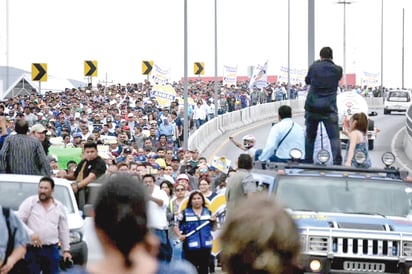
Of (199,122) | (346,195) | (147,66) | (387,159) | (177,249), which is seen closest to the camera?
(346,195)

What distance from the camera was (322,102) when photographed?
16969 mm

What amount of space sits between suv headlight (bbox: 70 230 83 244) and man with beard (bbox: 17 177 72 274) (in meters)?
1.37

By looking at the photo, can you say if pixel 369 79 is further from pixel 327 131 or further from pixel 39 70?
pixel 327 131

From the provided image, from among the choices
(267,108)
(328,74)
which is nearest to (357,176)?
(328,74)

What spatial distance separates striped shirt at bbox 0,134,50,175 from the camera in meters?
17.3

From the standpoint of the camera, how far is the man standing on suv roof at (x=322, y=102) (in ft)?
55.3

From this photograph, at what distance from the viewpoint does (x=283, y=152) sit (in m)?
16.6

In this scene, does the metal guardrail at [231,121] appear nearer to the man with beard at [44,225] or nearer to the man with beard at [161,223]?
the man with beard at [161,223]

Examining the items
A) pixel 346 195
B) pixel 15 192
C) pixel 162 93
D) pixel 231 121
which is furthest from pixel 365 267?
pixel 231 121

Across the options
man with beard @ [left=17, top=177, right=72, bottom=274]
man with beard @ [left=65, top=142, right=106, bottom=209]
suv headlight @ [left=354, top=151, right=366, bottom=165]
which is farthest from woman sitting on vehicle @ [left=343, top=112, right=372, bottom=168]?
man with beard @ [left=17, top=177, right=72, bottom=274]

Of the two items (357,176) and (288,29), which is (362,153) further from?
(288,29)

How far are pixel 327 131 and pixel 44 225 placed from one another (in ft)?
13.3

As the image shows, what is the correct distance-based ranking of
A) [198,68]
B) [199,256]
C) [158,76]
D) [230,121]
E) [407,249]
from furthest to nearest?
[198,68] < [230,121] < [158,76] < [199,256] < [407,249]

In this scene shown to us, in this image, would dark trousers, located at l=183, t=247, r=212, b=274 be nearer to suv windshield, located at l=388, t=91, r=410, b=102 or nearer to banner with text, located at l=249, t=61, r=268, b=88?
banner with text, located at l=249, t=61, r=268, b=88
